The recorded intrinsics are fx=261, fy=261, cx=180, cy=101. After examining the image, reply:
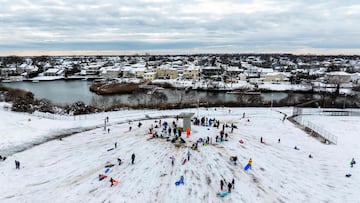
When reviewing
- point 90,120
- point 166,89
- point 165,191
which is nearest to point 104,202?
point 165,191

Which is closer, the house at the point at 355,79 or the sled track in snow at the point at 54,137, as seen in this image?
the sled track in snow at the point at 54,137

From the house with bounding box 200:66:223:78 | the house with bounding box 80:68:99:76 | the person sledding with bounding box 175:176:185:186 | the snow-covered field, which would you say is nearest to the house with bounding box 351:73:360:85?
the house with bounding box 200:66:223:78

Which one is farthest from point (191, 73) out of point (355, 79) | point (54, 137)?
point (54, 137)

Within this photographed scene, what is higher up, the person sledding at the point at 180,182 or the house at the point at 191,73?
the house at the point at 191,73

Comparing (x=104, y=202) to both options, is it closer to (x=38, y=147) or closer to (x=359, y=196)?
(x=38, y=147)

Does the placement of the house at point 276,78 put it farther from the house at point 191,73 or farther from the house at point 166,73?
the house at point 166,73

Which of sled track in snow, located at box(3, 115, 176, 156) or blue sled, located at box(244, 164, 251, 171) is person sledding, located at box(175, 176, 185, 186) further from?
sled track in snow, located at box(3, 115, 176, 156)

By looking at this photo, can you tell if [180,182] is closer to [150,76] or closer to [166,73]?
[150,76]

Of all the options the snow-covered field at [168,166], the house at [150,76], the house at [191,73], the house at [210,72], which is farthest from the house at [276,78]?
the snow-covered field at [168,166]
